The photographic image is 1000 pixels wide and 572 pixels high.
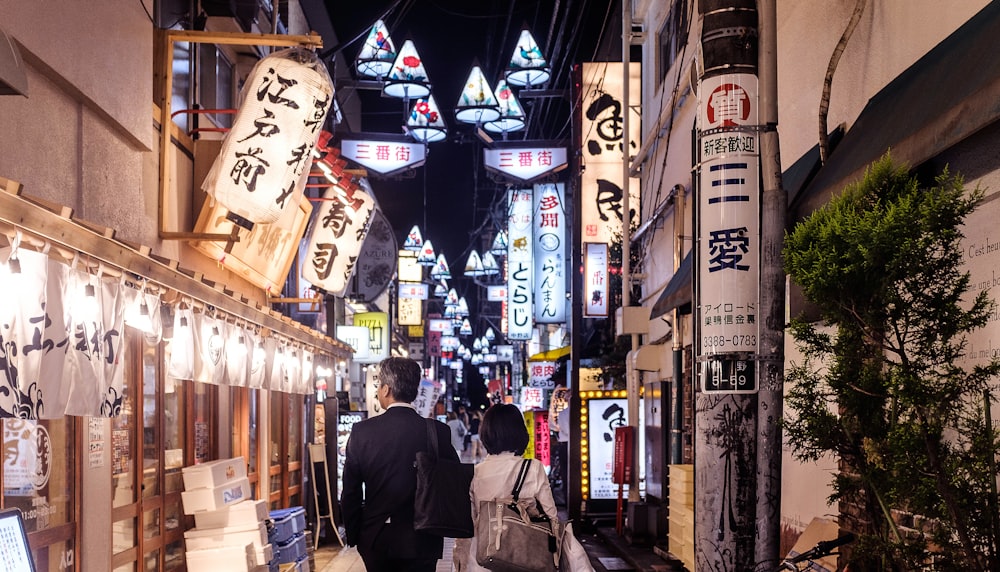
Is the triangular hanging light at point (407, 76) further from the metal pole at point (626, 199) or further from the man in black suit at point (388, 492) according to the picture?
the man in black suit at point (388, 492)

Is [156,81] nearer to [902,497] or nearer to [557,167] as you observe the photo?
[902,497]

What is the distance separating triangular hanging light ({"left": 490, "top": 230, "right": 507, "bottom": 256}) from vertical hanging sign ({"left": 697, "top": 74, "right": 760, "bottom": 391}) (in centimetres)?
3836

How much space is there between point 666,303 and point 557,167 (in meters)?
10.9

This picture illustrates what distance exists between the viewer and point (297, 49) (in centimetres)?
1048

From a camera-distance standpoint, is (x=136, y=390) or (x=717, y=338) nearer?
(x=717, y=338)

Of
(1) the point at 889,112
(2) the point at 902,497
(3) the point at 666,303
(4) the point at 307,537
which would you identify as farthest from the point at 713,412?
(4) the point at 307,537

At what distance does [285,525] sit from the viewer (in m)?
14.1

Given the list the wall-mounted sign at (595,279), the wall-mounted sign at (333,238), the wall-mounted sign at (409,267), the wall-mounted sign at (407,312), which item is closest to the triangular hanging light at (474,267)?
the wall-mounted sign at (409,267)

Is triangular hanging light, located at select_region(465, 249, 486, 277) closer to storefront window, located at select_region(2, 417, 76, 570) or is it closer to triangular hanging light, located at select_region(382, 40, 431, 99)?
triangular hanging light, located at select_region(382, 40, 431, 99)

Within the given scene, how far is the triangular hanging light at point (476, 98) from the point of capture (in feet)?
64.0

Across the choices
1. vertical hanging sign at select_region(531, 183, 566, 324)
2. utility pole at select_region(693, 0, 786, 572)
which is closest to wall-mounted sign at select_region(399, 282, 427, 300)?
vertical hanging sign at select_region(531, 183, 566, 324)

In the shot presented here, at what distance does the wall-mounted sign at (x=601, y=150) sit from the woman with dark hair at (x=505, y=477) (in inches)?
527

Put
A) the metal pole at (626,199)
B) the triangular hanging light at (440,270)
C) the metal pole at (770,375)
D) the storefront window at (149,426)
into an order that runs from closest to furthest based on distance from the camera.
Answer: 1. the metal pole at (770,375)
2. the storefront window at (149,426)
3. the metal pole at (626,199)
4. the triangular hanging light at (440,270)

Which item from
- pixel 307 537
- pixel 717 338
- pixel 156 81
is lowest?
pixel 307 537
